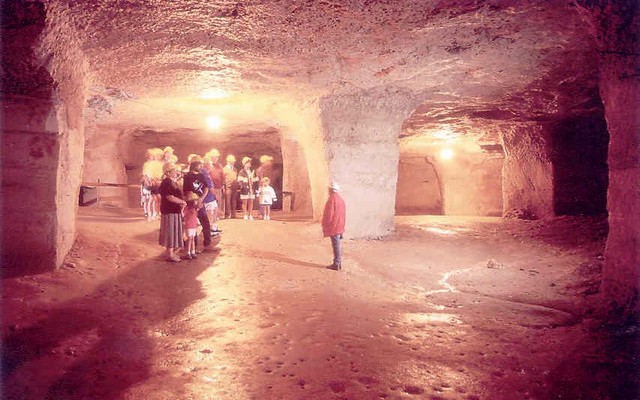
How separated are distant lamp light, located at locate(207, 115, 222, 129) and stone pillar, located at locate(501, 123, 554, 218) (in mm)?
7614

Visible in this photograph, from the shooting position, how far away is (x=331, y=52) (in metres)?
5.94

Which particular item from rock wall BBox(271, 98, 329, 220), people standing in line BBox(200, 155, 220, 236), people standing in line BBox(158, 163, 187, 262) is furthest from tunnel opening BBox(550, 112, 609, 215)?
people standing in line BBox(158, 163, 187, 262)

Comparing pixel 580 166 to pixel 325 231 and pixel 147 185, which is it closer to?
pixel 325 231

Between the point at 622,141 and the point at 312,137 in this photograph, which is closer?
the point at 622,141

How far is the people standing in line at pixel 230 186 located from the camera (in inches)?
388

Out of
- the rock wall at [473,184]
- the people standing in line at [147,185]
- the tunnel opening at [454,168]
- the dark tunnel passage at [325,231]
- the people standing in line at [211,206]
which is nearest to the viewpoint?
the dark tunnel passage at [325,231]

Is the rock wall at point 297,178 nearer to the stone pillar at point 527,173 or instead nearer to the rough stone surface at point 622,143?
the stone pillar at point 527,173

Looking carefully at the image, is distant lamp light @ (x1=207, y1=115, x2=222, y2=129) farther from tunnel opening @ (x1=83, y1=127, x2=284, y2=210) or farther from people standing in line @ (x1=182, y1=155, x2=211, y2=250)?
people standing in line @ (x1=182, y1=155, x2=211, y2=250)

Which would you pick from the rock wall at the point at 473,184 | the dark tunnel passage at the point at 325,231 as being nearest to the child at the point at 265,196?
the dark tunnel passage at the point at 325,231

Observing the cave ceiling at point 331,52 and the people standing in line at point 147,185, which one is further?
the people standing in line at point 147,185

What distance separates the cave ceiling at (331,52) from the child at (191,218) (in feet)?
6.53

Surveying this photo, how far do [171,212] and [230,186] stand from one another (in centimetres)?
395

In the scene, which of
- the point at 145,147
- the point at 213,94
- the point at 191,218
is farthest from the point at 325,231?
the point at 145,147

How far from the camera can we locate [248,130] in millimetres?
12742
